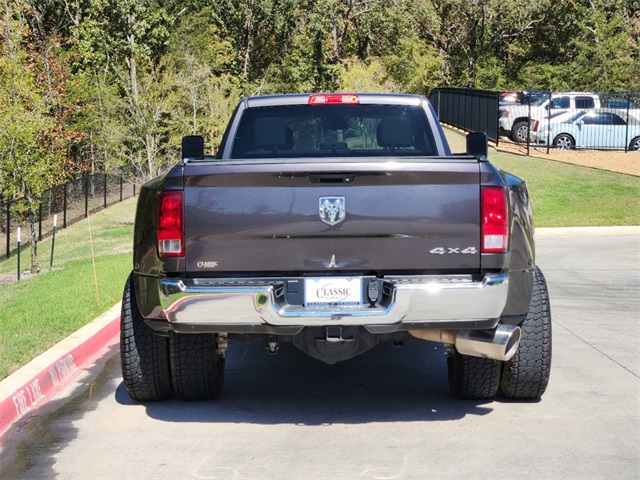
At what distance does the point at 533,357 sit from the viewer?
7043mm

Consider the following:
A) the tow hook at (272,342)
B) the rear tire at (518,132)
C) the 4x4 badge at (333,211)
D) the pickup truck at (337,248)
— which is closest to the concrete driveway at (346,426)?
the tow hook at (272,342)

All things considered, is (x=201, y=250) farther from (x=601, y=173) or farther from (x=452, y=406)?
(x=601, y=173)

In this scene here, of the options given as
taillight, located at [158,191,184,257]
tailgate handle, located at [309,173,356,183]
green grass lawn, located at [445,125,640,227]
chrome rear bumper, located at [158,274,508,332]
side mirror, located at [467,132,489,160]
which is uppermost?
side mirror, located at [467,132,489,160]

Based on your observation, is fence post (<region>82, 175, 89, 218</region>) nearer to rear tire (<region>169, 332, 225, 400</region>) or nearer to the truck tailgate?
rear tire (<region>169, 332, 225, 400</region>)

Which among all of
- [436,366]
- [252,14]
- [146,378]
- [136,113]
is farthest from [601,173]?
[252,14]

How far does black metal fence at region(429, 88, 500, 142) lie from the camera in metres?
35.2

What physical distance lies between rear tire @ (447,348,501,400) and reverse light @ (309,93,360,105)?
7.31 ft

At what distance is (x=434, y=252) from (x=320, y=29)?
6175cm

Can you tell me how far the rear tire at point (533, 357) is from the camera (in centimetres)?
703

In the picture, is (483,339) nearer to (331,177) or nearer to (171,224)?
(331,177)

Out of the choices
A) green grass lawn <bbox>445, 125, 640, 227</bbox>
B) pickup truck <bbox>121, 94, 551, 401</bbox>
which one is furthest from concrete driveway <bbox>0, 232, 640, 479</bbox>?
green grass lawn <bbox>445, 125, 640, 227</bbox>

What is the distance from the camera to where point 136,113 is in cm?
3919

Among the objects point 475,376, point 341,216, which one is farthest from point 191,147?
point 475,376

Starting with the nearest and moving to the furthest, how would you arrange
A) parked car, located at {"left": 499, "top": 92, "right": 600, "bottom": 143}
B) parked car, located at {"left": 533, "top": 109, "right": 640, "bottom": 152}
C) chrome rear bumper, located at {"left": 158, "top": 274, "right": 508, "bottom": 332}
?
1. chrome rear bumper, located at {"left": 158, "top": 274, "right": 508, "bottom": 332}
2. parked car, located at {"left": 533, "top": 109, "right": 640, "bottom": 152}
3. parked car, located at {"left": 499, "top": 92, "right": 600, "bottom": 143}
